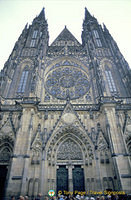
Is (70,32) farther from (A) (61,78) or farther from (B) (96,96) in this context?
(B) (96,96)

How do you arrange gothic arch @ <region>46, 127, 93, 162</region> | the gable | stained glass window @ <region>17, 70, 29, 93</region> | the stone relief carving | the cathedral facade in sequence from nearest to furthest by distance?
the cathedral facade, gothic arch @ <region>46, 127, 93, 162</region>, the stone relief carving, stained glass window @ <region>17, 70, 29, 93</region>, the gable

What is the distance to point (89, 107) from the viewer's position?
522 inches

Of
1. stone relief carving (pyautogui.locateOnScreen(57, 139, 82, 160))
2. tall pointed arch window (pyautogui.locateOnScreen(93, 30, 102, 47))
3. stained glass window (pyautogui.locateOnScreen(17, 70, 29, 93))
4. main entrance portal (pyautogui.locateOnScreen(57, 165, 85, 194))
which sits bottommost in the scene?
main entrance portal (pyautogui.locateOnScreen(57, 165, 85, 194))

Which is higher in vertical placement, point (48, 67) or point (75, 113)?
point (48, 67)

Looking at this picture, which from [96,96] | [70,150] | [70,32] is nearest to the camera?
[70,150]

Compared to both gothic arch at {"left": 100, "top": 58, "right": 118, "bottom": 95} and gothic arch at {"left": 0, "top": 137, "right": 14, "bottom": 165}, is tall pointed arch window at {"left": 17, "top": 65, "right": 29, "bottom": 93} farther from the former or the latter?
gothic arch at {"left": 100, "top": 58, "right": 118, "bottom": 95}

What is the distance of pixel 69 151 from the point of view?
38.1 ft

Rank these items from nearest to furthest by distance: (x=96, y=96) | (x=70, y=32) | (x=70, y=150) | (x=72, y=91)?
1. (x=70, y=150)
2. (x=96, y=96)
3. (x=72, y=91)
4. (x=70, y=32)

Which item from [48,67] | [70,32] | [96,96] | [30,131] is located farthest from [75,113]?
[70,32]

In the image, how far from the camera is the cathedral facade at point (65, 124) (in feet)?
31.8

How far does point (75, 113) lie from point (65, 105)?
1285 millimetres

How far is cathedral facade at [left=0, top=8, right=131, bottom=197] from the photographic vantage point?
9.70 m

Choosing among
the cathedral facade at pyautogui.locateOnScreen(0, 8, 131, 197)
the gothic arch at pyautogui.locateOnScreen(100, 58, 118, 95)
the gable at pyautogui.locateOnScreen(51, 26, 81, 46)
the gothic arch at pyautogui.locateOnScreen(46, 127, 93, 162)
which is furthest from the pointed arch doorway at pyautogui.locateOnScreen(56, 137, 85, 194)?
the gable at pyautogui.locateOnScreen(51, 26, 81, 46)

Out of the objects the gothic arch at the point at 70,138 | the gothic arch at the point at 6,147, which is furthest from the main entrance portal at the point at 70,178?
the gothic arch at the point at 6,147
